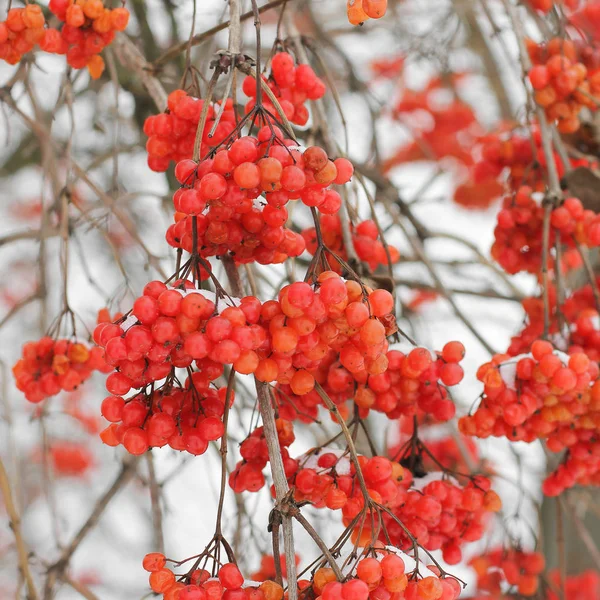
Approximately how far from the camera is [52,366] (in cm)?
134

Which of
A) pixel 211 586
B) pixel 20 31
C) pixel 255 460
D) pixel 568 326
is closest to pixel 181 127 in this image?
pixel 20 31

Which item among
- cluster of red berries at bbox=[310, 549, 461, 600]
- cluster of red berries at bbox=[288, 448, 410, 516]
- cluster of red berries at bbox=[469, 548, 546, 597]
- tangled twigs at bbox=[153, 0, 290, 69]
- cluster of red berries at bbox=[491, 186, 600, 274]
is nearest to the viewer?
cluster of red berries at bbox=[310, 549, 461, 600]

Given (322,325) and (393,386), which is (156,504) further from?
(322,325)

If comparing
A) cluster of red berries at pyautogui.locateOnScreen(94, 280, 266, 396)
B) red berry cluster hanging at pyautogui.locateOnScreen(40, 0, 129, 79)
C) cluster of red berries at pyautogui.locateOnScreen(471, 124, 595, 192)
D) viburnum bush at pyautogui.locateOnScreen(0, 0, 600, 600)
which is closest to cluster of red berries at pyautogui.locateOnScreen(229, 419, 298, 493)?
viburnum bush at pyautogui.locateOnScreen(0, 0, 600, 600)

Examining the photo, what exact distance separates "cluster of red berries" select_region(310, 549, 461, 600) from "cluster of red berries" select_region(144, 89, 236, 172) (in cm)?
52

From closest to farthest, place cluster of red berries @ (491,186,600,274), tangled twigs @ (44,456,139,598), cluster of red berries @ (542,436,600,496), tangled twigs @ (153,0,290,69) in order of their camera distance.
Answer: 1. tangled twigs @ (153,0,290,69)
2. cluster of red berries @ (542,436,600,496)
3. cluster of red berries @ (491,186,600,274)
4. tangled twigs @ (44,456,139,598)

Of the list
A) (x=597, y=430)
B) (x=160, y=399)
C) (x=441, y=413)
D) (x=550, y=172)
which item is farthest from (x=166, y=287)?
(x=550, y=172)

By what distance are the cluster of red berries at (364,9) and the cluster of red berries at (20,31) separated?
487 millimetres

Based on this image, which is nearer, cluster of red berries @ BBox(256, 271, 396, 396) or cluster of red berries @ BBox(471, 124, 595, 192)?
cluster of red berries @ BBox(256, 271, 396, 396)

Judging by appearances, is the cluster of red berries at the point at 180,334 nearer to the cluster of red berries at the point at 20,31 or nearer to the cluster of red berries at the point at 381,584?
the cluster of red berries at the point at 381,584

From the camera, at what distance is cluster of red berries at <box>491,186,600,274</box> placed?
4.66 feet

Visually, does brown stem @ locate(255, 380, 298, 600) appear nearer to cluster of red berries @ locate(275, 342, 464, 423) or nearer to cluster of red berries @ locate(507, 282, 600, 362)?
cluster of red berries @ locate(275, 342, 464, 423)

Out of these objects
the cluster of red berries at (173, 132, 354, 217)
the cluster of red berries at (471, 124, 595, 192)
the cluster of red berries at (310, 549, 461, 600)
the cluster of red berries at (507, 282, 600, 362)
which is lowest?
the cluster of red berries at (310, 549, 461, 600)

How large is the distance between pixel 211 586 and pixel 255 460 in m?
0.23
